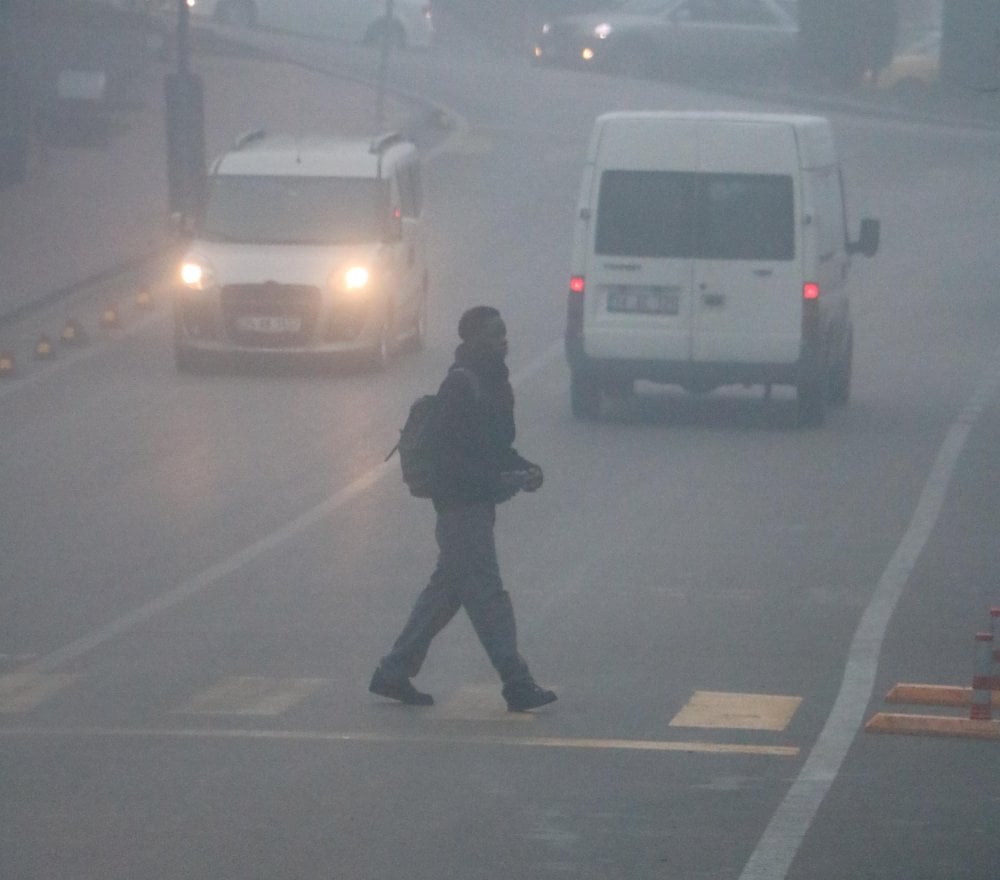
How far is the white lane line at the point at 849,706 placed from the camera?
7.38 meters

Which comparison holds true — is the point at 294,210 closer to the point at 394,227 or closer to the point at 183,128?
the point at 394,227

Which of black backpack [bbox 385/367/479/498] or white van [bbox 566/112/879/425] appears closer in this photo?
black backpack [bbox 385/367/479/498]

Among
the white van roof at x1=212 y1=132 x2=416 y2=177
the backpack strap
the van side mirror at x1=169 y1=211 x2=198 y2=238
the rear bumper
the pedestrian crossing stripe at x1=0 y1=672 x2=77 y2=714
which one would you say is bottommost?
the pedestrian crossing stripe at x1=0 y1=672 x2=77 y2=714

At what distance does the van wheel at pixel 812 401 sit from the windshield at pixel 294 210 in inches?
201

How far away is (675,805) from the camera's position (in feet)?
26.2

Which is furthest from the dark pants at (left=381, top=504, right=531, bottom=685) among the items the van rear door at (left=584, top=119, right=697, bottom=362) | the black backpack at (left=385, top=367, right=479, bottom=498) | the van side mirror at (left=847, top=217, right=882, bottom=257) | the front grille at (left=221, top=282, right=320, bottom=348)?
the front grille at (left=221, top=282, right=320, bottom=348)

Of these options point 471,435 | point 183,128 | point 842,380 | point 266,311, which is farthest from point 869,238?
point 183,128

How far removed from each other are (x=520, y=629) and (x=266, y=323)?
9889mm

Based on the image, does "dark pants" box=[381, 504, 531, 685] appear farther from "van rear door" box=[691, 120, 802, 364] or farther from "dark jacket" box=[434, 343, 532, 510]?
"van rear door" box=[691, 120, 802, 364]

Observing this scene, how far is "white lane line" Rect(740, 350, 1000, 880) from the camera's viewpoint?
24.2 ft

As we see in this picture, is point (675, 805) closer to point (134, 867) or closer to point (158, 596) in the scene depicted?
point (134, 867)

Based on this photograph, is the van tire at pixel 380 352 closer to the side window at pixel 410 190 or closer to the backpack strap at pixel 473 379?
the side window at pixel 410 190

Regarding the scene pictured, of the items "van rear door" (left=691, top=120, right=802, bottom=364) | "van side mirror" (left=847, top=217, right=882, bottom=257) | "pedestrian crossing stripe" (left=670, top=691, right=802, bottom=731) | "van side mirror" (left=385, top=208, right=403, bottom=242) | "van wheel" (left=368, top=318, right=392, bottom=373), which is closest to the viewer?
"pedestrian crossing stripe" (left=670, top=691, right=802, bottom=731)

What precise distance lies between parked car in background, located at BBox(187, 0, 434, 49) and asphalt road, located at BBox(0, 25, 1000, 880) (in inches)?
1248
